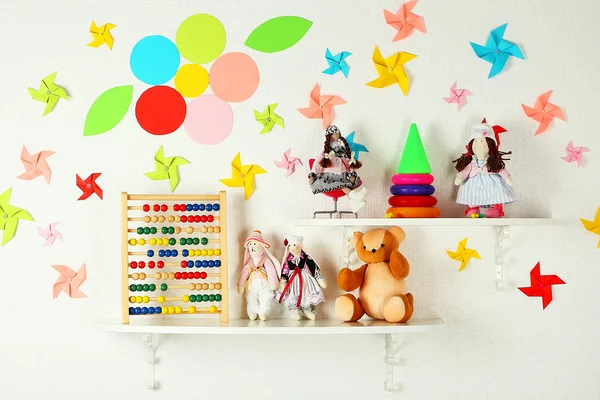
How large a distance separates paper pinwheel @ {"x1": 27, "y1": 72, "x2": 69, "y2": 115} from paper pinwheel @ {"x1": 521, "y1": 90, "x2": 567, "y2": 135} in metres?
1.44

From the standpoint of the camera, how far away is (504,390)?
2037 millimetres

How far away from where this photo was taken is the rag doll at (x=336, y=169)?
1883 millimetres

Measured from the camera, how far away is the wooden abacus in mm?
1914

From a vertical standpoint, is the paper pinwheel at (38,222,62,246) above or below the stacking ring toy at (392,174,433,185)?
below

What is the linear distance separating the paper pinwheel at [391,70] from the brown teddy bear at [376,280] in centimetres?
47

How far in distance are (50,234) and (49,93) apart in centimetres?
44

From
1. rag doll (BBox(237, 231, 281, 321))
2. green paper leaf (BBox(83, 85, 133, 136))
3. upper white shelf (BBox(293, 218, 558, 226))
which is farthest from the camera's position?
green paper leaf (BBox(83, 85, 133, 136))

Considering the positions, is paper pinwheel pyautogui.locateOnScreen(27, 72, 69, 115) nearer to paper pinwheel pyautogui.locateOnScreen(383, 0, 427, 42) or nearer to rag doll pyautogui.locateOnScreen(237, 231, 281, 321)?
rag doll pyautogui.locateOnScreen(237, 231, 281, 321)

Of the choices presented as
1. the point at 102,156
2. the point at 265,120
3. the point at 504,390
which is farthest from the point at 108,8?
the point at 504,390

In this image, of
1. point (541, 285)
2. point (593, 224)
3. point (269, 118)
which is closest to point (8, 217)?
point (269, 118)

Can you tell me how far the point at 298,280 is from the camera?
6.29ft

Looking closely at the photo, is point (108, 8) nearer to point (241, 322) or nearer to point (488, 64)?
point (241, 322)

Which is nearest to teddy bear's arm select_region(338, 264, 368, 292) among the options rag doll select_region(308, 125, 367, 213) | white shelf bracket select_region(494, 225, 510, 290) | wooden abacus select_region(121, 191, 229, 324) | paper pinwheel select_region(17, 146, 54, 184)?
rag doll select_region(308, 125, 367, 213)

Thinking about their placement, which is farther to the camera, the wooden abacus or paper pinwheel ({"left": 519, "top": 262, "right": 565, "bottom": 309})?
paper pinwheel ({"left": 519, "top": 262, "right": 565, "bottom": 309})
